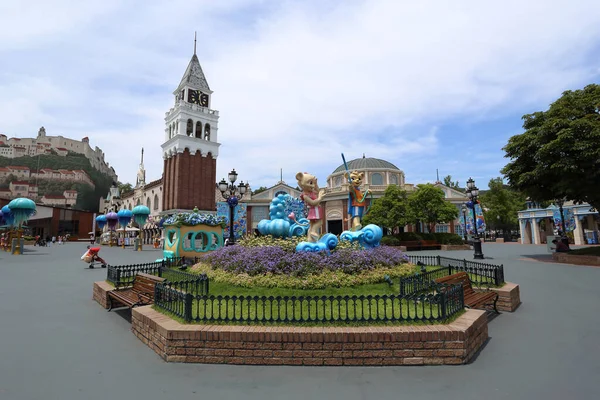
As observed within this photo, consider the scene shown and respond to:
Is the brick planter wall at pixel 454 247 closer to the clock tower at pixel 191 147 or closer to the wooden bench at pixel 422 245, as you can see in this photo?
the wooden bench at pixel 422 245

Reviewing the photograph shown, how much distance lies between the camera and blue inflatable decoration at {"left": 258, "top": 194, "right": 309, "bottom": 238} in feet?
48.8

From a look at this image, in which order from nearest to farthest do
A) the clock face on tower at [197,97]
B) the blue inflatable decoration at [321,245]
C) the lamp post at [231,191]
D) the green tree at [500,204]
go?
the blue inflatable decoration at [321,245], the lamp post at [231,191], the clock face on tower at [197,97], the green tree at [500,204]

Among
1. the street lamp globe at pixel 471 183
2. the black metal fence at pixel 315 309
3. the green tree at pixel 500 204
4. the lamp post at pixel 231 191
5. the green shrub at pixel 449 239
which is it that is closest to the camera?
the black metal fence at pixel 315 309

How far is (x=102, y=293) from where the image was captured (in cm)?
867

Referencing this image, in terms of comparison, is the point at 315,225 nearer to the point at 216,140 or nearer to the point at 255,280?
the point at 255,280

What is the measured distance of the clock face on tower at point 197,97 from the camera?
163 feet

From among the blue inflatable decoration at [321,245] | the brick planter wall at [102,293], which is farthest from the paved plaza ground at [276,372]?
the blue inflatable decoration at [321,245]

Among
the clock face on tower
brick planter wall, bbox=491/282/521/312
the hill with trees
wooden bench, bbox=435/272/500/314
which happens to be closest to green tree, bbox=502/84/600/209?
brick planter wall, bbox=491/282/521/312

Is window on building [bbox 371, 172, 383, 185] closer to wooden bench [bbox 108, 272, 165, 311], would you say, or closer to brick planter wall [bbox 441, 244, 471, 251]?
brick planter wall [bbox 441, 244, 471, 251]

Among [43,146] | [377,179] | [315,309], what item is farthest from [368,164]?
[43,146]

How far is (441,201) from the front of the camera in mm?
34312

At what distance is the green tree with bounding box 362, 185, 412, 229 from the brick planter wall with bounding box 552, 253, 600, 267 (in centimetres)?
1561

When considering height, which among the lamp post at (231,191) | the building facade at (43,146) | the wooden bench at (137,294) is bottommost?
the wooden bench at (137,294)

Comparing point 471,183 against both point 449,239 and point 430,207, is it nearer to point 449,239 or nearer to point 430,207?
point 430,207
